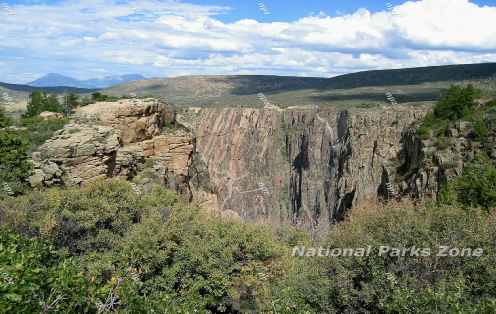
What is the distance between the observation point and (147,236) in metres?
17.8

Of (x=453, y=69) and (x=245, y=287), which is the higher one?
(x=453, y=69)

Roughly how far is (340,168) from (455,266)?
172 feet

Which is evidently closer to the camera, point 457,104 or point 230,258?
point 230,258

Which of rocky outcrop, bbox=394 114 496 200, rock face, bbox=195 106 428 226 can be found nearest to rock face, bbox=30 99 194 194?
rocky outcrop, bbox=394 114 496 200

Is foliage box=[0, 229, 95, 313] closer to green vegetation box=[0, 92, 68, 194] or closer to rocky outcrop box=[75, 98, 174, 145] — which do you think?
green vegetation box=[0, 92, 68, 194]

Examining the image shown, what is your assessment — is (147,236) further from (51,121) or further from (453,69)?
(453,69)

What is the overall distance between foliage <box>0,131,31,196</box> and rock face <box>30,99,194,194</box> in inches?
21.5

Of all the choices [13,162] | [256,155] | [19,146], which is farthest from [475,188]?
[256,155]

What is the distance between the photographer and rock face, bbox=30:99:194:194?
2412 cm

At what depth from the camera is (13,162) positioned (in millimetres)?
22703

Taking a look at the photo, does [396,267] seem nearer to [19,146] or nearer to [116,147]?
[116,147]

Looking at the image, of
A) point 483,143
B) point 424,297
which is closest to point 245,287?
point 424,297

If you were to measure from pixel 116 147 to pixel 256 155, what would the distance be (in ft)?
202

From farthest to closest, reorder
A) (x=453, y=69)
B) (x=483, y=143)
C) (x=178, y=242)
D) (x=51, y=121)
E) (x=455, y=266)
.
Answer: (x=453, y=69)
(x=483, y=143)
(x=51, y=121)
(x=178, y=242)
(x=455, y=266)
